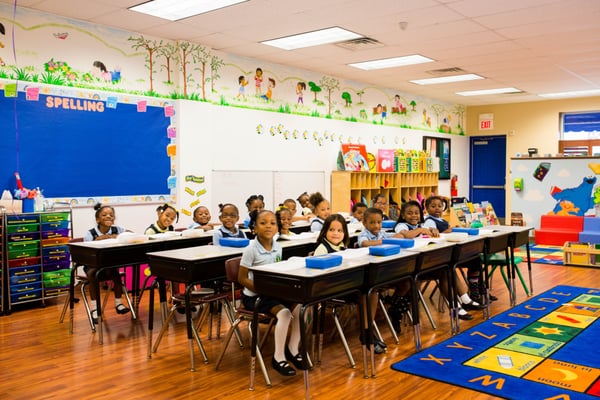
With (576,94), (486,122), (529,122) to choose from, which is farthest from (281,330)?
(486,122)

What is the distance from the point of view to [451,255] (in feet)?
16.8

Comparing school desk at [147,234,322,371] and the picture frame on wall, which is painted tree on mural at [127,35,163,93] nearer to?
school desk at [147,234,322,371]

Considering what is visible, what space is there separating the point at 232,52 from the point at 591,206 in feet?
22.1

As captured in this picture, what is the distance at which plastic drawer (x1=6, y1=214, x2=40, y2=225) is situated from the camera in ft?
19.1

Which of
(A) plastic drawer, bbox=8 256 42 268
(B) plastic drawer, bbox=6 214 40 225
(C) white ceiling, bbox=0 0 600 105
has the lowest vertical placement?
(A) plastic drawer, bbox=8 256 42 268

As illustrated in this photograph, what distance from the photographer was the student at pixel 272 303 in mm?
3955

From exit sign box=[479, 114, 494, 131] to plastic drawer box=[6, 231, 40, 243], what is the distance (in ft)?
38.0

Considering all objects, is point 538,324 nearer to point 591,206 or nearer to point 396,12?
point 396,12

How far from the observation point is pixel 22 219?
19.4 ft

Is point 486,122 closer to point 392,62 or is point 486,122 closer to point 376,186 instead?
point 376,186

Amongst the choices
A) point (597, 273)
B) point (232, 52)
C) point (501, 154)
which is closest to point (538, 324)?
point (597, 273)

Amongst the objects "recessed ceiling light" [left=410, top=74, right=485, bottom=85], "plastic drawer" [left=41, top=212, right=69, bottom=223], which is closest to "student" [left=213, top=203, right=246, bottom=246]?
"plastic drawer" [left=41, top=212, right=69, bottom=223]

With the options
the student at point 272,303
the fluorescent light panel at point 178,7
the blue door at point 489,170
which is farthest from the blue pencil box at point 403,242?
the blue door at point 489,170

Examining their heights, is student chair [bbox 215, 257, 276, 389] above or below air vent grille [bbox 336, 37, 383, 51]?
below
